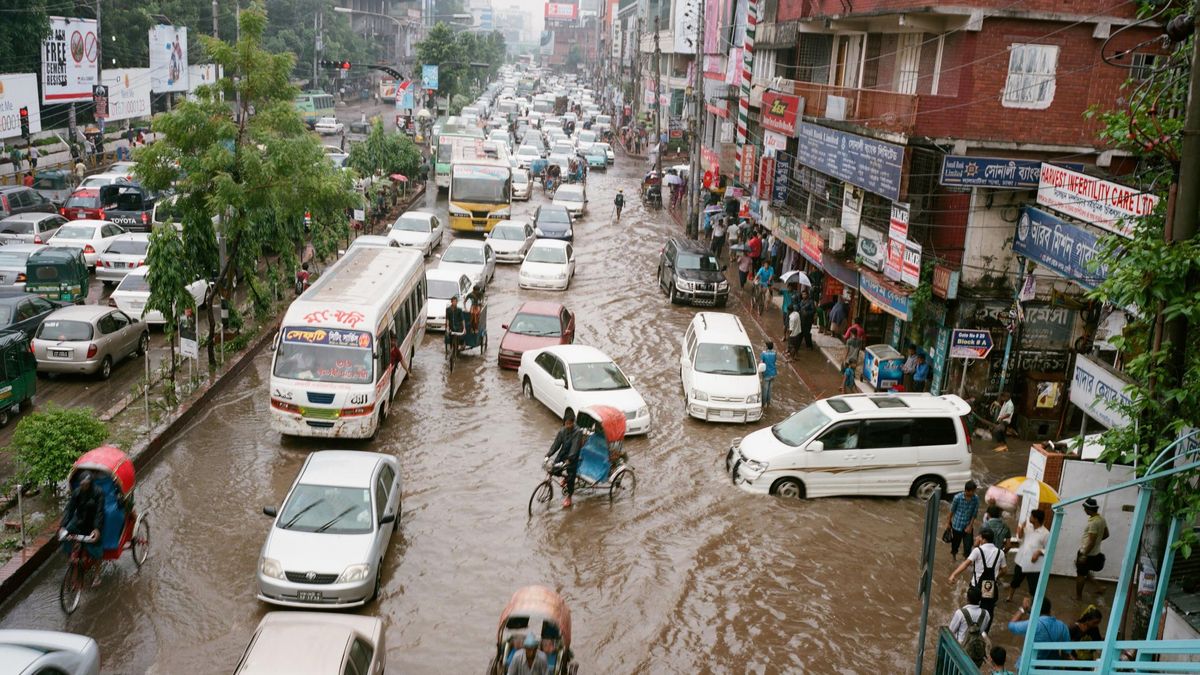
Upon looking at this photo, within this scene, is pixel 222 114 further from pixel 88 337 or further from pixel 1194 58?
pixel 1194 58

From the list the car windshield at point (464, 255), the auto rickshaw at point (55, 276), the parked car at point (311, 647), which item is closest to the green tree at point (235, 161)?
the auto rickshaw at point (55, 276)

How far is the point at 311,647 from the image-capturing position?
1000 centimetres

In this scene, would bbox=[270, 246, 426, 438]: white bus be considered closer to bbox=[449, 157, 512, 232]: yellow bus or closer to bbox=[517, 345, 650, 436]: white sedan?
bbox=[517, 345, 650, 436]: white sedan

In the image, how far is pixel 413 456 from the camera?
19.2 meters

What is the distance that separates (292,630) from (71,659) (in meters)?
2.05

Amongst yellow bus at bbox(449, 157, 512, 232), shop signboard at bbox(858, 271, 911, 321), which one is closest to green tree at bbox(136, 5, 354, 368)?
shop signboard at bbox(858, 271, 911, 321)

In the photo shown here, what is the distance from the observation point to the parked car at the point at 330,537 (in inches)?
507

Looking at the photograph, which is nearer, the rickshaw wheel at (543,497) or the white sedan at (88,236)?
the rickshaw wheel at (543,497)

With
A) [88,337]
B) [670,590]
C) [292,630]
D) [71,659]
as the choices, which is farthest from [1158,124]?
[88,337]

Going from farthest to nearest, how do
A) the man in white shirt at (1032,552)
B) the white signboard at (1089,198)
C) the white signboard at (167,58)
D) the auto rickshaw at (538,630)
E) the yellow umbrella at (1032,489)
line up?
the white signboard at (167,58), the white signboard at (1089,198), the yellow umbrella at (1032,489), the man in white shirt at (1032,552), the auto rickshaw at (538,630)

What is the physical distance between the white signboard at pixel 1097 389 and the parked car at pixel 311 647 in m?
10.00

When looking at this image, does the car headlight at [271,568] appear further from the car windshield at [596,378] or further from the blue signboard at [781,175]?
the blue signboard at [781,175]

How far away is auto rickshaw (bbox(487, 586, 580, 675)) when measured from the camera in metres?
10.3

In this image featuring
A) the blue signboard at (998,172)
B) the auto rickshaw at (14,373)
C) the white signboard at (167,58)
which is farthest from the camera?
the white signboard at (167,58)
